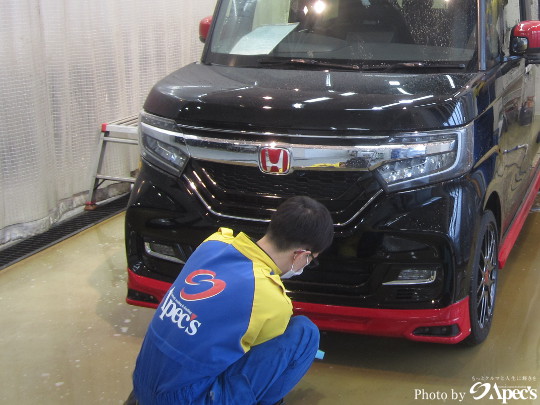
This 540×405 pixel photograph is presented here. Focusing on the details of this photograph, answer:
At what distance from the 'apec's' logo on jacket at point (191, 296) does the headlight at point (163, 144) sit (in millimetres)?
977

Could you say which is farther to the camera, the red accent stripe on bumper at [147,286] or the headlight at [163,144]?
the red accent stripe on bumper at [147,286]

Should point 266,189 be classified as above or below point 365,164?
below

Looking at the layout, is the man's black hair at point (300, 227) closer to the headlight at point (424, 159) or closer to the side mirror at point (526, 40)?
the headlight at point (424, 159)

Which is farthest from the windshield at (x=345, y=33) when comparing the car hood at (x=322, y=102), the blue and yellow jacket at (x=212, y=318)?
the blue and yellow jacket at (x=212, y=318)

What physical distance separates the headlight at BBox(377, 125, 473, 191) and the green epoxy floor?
2.83 ft

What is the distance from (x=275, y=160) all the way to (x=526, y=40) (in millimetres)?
1540

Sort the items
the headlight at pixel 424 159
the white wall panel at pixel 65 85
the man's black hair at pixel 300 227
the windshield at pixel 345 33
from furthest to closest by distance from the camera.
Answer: the white wall panel at pixel 65 85, the windshield at pixel 345 33, the headlight at pixel 424 159, the man's black hair at pixel 300 227

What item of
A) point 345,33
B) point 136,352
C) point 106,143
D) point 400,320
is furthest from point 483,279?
point 106,143

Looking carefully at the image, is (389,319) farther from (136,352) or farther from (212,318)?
(136,352)

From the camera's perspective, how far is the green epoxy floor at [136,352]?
3.12 metres

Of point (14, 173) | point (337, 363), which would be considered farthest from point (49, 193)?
point (337, 363)

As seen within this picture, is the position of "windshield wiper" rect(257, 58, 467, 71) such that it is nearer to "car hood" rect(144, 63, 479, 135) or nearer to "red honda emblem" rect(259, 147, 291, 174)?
"car hood" rect(144, 63, 479, 135)

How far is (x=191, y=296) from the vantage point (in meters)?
2.26

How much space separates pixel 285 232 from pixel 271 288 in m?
0.20
